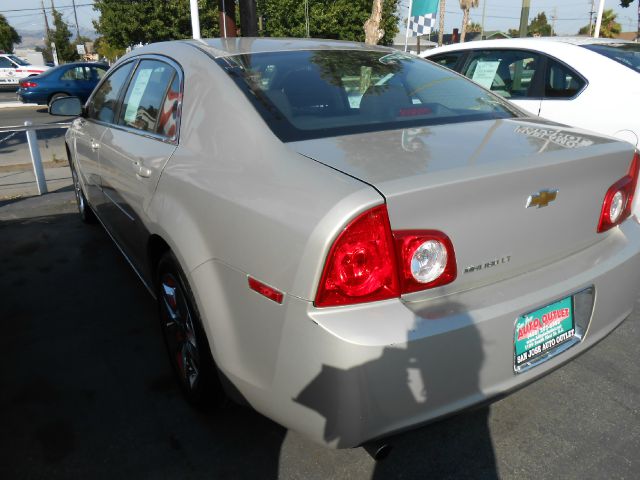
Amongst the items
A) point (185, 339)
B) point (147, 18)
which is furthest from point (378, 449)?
point (147, 18)

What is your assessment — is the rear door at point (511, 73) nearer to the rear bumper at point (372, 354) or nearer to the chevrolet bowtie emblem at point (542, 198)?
the chevrolet bowtie emblem at point (542, 198)

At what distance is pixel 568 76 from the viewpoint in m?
4.39

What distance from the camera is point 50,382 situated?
2621mm

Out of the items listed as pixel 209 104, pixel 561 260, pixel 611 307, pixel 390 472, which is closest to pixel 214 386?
pixel 390 472

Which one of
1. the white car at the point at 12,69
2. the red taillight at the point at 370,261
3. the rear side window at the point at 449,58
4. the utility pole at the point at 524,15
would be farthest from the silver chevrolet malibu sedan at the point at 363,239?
the white car at the point at 12,69

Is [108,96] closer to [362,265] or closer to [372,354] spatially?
[362,265]

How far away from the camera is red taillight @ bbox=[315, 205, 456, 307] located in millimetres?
1487

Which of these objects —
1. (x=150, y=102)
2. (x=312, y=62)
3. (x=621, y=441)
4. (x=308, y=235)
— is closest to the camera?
(x=308, y=235)

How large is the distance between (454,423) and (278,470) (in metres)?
0.79

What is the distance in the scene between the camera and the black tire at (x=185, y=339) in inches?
83.3

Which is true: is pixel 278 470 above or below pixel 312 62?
below

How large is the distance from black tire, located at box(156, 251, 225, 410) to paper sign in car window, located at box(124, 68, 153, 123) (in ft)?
3.47

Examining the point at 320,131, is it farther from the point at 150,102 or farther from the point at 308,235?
the point at 150,102

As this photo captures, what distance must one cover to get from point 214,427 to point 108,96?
8.09 ft
